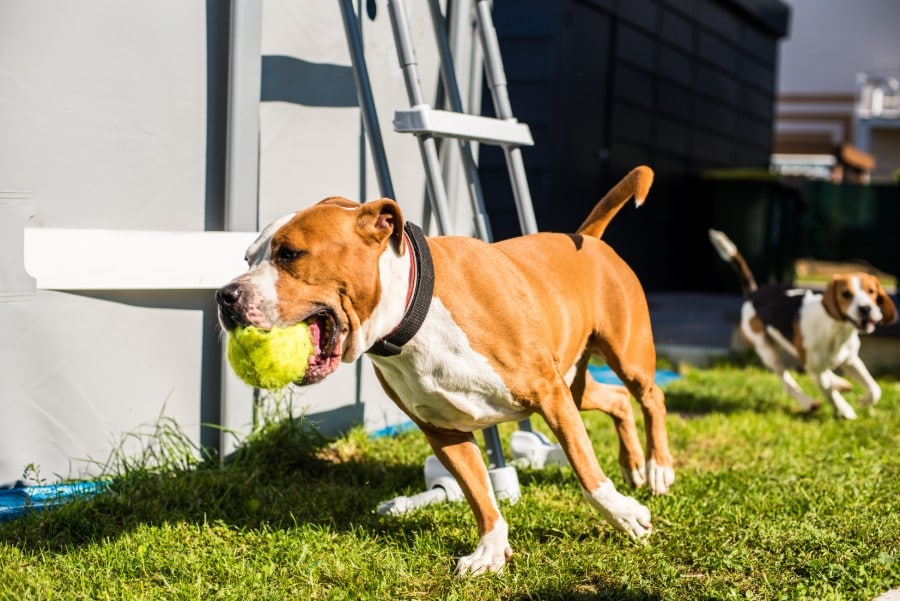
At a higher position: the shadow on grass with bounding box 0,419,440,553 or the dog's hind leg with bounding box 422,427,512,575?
the dog's hind leg with bounding box 422,427,512,575

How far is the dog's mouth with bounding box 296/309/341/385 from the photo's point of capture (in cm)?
262

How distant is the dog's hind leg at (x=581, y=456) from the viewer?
10.0 ft

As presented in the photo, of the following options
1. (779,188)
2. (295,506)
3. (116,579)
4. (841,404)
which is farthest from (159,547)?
(779,188)

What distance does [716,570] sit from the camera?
300 cm

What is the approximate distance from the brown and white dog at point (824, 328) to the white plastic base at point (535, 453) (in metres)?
2.26

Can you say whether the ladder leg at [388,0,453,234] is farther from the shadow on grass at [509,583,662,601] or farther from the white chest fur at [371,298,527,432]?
the shadow on grass at [509,583,662,601]

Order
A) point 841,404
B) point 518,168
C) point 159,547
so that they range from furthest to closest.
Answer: point 841,404
point 518,168
point 159,547

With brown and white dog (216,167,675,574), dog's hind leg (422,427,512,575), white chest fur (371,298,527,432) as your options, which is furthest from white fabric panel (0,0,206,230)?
dog's hind leg (422,427,512,575)

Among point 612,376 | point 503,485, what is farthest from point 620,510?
point 612,376

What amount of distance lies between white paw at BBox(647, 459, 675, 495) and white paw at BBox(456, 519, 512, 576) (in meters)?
0.96

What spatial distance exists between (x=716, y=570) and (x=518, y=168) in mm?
2061

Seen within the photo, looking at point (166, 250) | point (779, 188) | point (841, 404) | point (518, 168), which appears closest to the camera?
point (166, 250)

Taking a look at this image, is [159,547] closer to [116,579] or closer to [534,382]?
[116,579]

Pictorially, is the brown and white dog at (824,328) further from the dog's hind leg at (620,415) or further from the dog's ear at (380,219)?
the dog's ear at (380,219)
